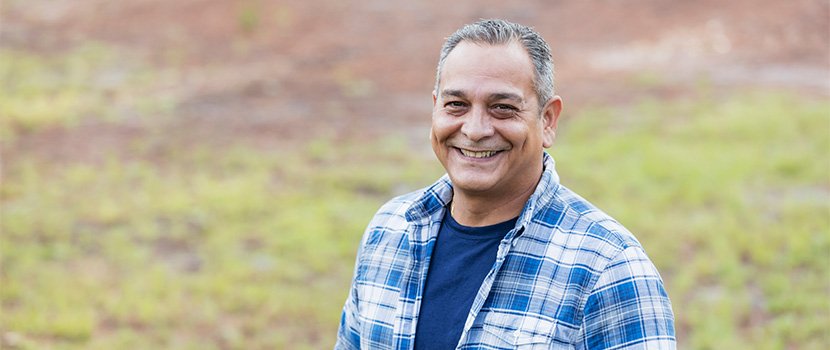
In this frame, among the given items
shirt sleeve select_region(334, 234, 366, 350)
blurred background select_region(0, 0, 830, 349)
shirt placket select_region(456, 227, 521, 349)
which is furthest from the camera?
blurred background select_region(0, 0, 830, 349)

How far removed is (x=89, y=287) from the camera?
6.02 meters

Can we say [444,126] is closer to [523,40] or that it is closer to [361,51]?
[523,40]

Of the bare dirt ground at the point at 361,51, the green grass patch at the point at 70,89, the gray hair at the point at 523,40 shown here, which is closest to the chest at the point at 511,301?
the gray hair at the point at 523,40

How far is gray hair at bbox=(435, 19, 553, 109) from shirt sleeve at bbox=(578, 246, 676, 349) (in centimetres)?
44

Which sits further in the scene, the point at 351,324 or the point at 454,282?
the point at 351,324

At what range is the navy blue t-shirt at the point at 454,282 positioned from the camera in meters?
2.25

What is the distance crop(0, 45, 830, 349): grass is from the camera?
223 inches

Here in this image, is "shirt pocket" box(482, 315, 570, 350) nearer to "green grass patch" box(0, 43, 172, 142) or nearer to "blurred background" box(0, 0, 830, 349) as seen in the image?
"blurred background" box(0, 0, 830, 349)

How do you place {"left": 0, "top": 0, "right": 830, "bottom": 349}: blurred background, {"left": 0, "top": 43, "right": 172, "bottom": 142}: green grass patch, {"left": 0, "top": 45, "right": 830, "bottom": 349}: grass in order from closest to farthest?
{"left": 0, "top": 45, "right": 830, "bottom": 349}: grass
{"left": 0, "top": 0, "right": 830, "bottom": 349}: blurred background
{"left": 0, "top": 43, "right": 172, "bottom": 142}: green grass patch

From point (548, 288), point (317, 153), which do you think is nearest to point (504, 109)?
point (548, 288)

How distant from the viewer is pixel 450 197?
8.29 feet

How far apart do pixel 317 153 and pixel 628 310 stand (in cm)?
687

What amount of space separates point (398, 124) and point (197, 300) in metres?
4.22

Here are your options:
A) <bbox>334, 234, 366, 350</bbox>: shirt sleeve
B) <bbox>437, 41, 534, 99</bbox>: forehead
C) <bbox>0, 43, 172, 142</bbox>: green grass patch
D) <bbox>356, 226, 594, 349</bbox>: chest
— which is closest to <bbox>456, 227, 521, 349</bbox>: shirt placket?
<bbox>356, 226, 594, 349</bbox>: chest
